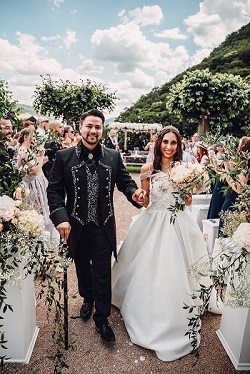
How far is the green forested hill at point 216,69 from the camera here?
25.8 metres

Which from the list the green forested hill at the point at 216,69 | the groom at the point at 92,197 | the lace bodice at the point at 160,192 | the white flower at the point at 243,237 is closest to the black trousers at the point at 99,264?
the groom at the point at 92,197

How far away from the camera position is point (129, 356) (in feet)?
8.81

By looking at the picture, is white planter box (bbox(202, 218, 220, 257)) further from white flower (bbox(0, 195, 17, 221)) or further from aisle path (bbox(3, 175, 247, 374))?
white flower (bbox(0, 195, 17, 221))

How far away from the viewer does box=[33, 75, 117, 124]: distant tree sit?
17328mm

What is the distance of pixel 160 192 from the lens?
124 inches

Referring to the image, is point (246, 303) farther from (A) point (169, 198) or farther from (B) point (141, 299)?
(A) point (169, 198)

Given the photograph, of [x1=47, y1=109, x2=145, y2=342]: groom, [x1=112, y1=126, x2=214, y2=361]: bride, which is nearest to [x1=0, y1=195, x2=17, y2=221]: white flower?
[x1=47, y1=109, x2=145, y2=342]: groom

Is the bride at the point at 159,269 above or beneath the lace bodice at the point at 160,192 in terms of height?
beneath

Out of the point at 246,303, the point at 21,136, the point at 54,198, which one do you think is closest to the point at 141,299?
the point at 246,303

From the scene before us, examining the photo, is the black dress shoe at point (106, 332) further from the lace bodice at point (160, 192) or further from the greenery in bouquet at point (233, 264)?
the lace bodice at point (160, 192)

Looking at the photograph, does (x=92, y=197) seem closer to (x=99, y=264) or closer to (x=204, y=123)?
(x=99, y=264)

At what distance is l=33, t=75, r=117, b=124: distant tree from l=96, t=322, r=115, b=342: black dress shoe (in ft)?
52.3

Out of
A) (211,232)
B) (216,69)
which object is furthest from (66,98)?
(216,69)

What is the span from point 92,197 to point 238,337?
6.49 ft
